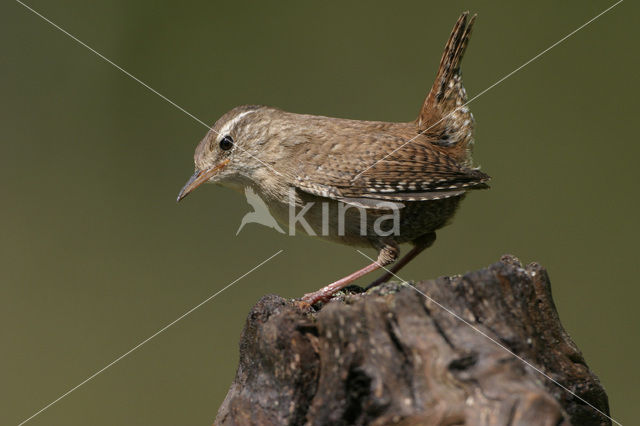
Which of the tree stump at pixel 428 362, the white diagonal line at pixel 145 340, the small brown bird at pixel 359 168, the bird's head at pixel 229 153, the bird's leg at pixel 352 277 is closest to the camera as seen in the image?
the tree stump at pixel 428 362

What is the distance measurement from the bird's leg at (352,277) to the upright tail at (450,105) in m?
0.84

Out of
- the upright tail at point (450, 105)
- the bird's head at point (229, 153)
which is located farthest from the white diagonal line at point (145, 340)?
the upright tail at point (450, 105)

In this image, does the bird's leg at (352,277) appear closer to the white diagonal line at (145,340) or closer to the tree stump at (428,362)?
the tree stump at (428,362)

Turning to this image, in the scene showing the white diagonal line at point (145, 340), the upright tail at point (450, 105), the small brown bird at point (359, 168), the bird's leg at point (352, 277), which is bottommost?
the white diagonal line at point (145, 340)

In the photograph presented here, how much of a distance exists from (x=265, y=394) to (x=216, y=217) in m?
4.97

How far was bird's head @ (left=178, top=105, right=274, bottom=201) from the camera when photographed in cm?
383

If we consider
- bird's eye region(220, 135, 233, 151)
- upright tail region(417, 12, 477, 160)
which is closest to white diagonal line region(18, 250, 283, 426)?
bird's eye region(220, 135, 233, 151)

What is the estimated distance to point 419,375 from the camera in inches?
75.2

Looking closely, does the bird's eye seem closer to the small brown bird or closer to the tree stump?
the small brown bird

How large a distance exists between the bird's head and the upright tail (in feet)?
3.39

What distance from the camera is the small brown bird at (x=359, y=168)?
3375mm

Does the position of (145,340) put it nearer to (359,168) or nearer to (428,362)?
(359,168)

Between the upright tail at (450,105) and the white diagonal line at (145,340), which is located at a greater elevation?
the upright tail at (450,105)

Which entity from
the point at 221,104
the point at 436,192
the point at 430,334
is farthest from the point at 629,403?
the point at 221,104
